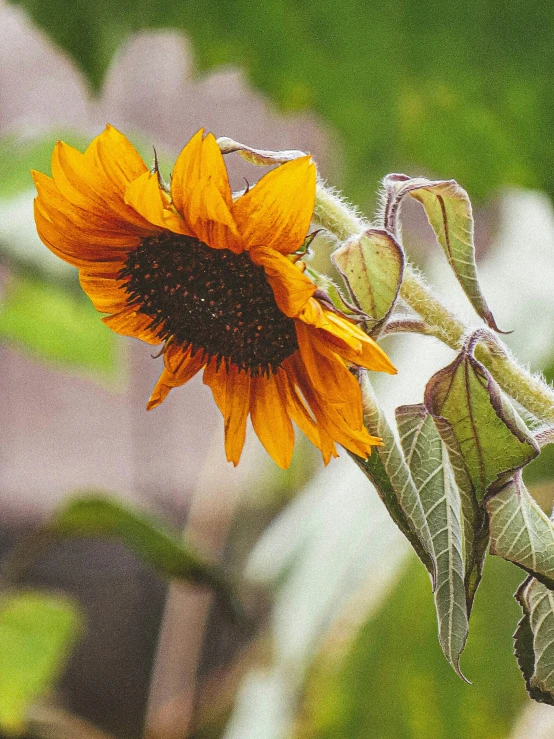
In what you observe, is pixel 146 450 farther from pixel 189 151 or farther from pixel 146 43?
pixel 189 151

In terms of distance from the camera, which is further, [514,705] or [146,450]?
[146,450]

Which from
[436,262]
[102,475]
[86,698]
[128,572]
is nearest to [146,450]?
[102,475]

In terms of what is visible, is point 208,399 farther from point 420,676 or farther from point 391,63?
point 391,63

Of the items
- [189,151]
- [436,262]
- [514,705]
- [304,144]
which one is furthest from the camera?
[304,144]

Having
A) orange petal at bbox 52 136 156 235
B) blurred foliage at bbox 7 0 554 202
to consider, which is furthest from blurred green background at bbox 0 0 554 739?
orange petal at bbox 52 136 156 235

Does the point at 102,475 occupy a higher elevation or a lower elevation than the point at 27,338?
lower

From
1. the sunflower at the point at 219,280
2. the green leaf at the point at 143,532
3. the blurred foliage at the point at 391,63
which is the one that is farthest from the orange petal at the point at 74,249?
the green leaf at the point at 143,532

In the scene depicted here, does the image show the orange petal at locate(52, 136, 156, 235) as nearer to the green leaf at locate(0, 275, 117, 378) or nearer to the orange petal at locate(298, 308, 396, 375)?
the orange petal at locate(298, 308, 396, 375)
